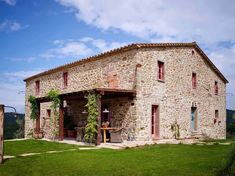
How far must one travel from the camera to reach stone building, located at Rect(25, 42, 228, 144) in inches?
593

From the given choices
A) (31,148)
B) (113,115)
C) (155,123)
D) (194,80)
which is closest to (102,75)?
(113,115)

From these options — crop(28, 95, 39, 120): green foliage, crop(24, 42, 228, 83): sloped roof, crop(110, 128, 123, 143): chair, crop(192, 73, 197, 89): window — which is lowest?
crop(110, 128, 123, 143): chair

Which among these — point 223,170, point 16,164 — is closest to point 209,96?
point 16,164

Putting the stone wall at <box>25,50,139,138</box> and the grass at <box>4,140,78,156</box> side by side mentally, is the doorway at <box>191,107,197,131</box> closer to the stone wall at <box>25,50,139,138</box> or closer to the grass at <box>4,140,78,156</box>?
the stone wall at <box>25,50,139,138</box>

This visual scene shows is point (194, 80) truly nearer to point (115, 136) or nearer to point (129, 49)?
point (129, 49)

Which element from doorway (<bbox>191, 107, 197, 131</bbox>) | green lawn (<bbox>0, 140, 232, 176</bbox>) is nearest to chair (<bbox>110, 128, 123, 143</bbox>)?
green lawn (<bbox>0, 140, 232, 176</bbox>)

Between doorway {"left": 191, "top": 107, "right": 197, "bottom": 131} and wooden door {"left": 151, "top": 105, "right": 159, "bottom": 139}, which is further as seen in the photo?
doorway {"left": 191, "top": 107, "right": 197, "bottom": 131}

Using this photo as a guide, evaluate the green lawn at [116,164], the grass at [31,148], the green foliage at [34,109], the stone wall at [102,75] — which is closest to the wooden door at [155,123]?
the stone wall at [102,75]

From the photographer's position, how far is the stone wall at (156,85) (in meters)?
15.1

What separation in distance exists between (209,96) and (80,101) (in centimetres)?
864

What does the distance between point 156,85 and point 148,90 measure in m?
0.77

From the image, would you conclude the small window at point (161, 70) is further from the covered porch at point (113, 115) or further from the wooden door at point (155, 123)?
the covered porch at point (113, 115)

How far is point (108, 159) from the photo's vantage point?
9.06 m

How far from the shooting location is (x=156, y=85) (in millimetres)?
15969
